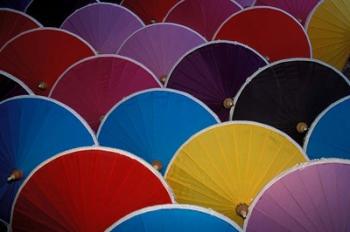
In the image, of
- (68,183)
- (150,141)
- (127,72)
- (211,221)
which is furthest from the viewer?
(127,72)

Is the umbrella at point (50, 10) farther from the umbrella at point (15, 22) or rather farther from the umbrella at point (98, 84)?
the umbrella at point (98, 84)

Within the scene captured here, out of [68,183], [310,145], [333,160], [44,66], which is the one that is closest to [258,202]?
[333,160]

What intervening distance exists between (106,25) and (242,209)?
6.52ft

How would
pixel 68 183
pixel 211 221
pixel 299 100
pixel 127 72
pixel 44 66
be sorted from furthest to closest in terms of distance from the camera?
pixel 44 66, pixel 127 72, pixel 299 100, pixel 68 183, pixel 211 221

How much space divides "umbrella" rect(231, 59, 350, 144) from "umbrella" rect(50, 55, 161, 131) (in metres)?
0.59

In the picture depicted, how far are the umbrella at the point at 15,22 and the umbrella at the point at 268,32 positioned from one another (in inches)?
57.6

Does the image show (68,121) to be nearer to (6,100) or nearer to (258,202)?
(6,100)

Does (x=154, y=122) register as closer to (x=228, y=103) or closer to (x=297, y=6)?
(x=228, y=103)

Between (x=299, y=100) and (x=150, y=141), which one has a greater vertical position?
(x=299, y=100)

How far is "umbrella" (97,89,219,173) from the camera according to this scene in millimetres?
1954

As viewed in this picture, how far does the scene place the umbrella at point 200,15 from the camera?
3.07 m

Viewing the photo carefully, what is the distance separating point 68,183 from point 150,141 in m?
0.58

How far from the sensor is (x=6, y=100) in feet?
6.01

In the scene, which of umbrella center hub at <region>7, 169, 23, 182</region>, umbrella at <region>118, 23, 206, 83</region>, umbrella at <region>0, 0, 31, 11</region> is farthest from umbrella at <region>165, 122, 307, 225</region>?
umbrella at <region>0, 0, 31, 11</region>
